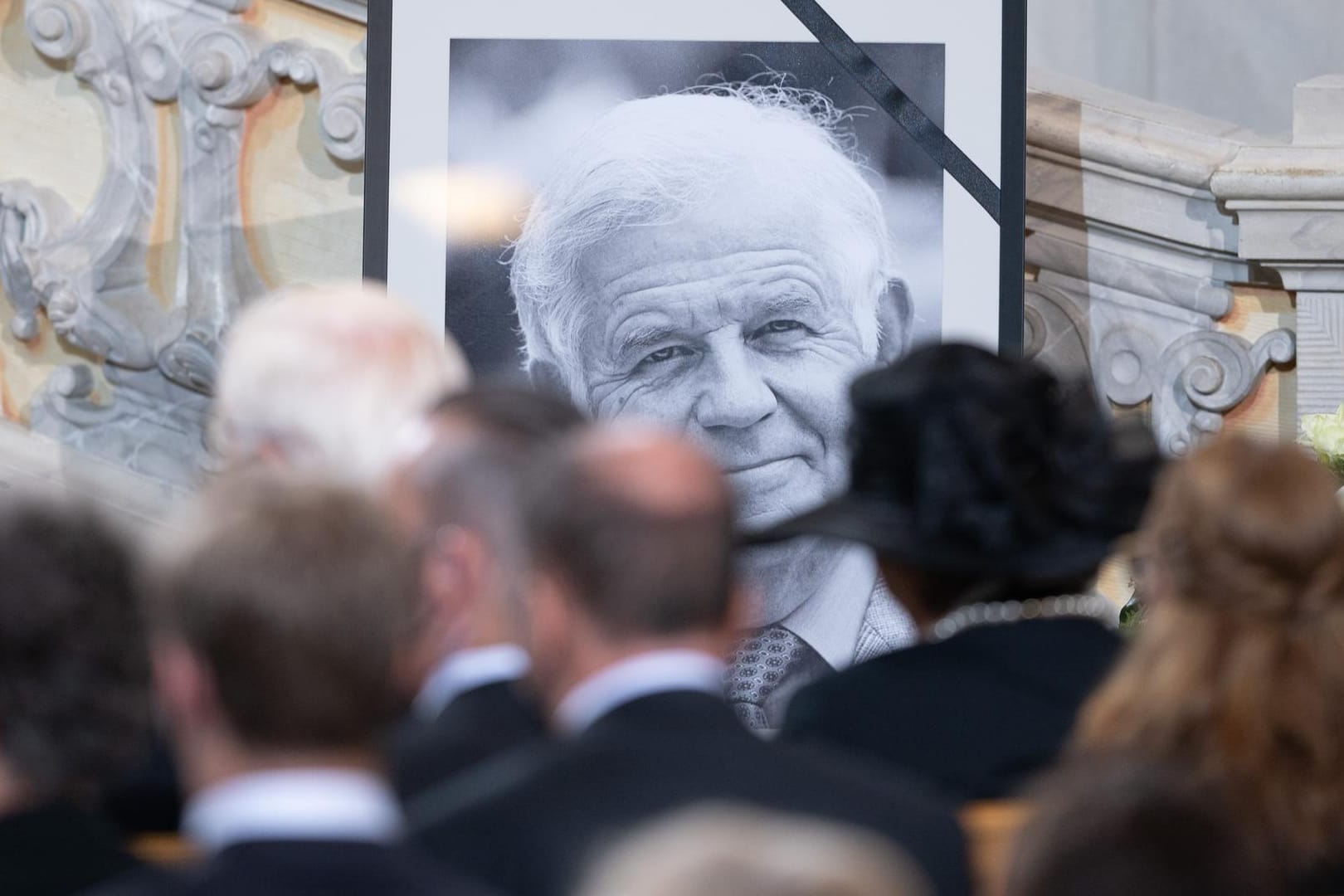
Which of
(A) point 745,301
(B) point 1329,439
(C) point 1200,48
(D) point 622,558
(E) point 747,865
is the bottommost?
(E) point 747,865

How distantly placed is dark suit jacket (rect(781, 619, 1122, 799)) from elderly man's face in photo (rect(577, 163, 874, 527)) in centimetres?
213

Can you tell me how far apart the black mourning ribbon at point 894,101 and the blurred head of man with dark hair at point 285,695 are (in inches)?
118

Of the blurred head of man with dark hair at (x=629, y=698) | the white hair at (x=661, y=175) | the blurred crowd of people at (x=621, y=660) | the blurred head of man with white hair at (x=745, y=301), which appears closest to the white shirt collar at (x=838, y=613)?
the blurred head of man with white hair at (x=745, y=301)

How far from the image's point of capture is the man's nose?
4230 mm

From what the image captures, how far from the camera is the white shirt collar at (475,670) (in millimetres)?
1907

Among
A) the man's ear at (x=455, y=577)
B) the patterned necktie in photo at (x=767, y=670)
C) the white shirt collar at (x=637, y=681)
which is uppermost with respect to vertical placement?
the man's ear at (x=455, y=577)

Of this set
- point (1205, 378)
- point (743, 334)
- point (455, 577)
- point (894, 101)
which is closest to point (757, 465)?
point (743, 334)

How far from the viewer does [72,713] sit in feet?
5.21

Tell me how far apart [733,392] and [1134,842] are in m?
3.05

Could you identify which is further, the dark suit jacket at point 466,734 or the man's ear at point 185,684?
the dark suit jacket at point 466,734

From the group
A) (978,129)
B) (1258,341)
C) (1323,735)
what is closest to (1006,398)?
(1323,735)

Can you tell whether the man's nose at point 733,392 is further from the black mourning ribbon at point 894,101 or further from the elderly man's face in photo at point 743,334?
the black mourning ribbon at point 894,101

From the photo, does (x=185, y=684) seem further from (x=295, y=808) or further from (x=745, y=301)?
(x=745, y=301)

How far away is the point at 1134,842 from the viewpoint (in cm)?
121
